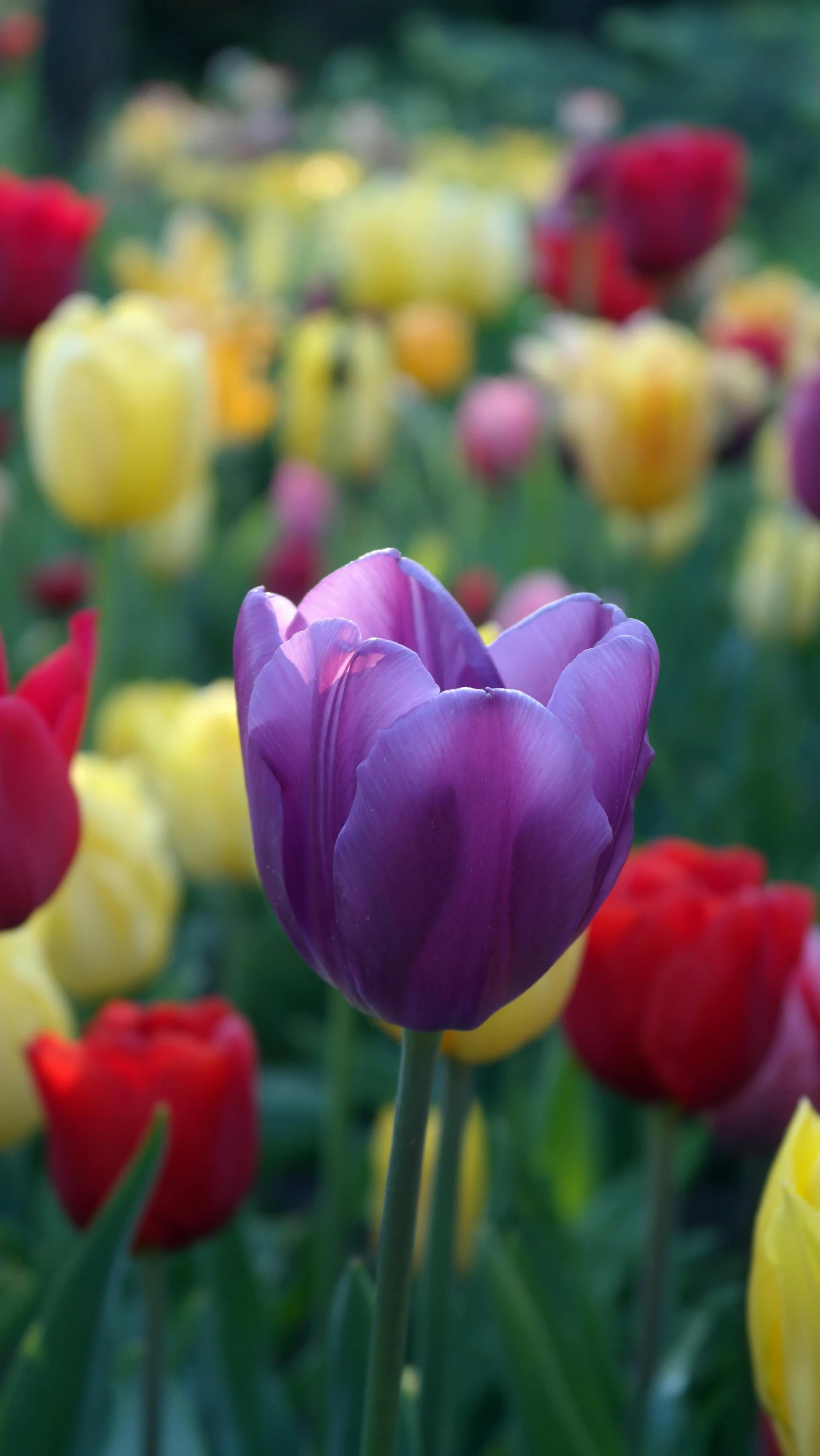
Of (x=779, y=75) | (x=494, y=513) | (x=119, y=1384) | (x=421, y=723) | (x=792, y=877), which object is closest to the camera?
(x=421, y=723)

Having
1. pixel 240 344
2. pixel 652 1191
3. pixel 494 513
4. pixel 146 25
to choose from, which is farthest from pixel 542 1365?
pixel 146 25

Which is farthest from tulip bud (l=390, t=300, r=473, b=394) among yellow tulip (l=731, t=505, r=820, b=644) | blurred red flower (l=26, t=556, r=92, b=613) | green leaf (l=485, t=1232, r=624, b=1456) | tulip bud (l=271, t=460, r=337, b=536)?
green leaf (l=485, t=1232, r=624, b=1456)

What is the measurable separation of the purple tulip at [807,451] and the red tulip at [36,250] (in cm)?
79

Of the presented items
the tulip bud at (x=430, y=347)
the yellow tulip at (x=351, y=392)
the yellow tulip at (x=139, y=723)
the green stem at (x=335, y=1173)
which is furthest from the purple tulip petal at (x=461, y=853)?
the tulip bud at (x=430, y=347)

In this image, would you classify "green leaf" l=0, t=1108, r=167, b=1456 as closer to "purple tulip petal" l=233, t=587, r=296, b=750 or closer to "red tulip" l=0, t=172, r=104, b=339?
"purple tulip petal" l=233, t=587, r=296, b=750

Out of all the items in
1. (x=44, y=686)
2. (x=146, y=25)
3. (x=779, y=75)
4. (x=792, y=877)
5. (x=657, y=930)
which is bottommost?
(x=146, y=25)

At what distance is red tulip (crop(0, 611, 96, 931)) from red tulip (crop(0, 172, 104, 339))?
3.35ft

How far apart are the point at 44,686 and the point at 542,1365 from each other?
389mm

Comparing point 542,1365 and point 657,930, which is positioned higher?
point 657,930

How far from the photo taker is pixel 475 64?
586cm

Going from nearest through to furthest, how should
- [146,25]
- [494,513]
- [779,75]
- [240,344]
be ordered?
1. [240,344]
2. [494,513]
3. [779,75]
4. [146,25]

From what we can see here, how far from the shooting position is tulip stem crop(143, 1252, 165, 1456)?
0.72m

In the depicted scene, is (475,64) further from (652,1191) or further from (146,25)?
(146,25)

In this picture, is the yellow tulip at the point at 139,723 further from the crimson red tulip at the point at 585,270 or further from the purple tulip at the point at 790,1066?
the crimson red tulip at the point at 585,270
